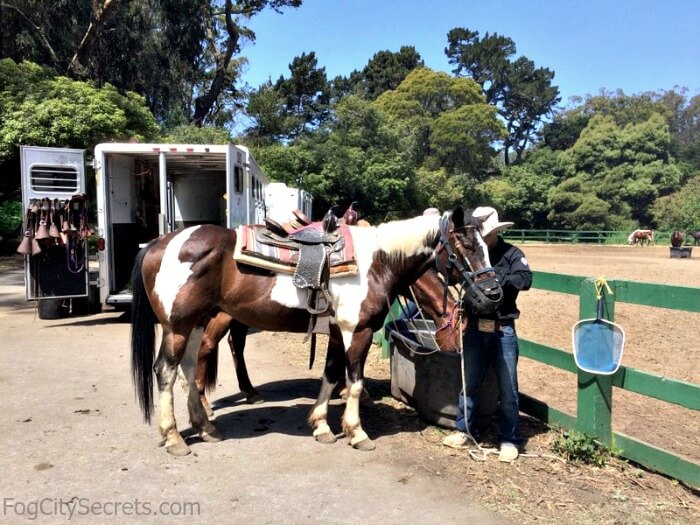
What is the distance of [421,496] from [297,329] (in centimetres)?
162

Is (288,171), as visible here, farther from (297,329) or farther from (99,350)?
(297,329)

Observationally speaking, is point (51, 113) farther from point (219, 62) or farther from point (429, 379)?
point (429, 379)

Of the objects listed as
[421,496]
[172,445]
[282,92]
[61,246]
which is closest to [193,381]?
[172,445]

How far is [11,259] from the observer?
2247 cm

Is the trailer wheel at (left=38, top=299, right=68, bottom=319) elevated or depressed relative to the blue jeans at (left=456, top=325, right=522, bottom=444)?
depressed

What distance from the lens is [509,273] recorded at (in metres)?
3.89

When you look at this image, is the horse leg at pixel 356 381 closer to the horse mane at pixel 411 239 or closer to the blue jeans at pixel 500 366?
the horse mane at pixel 411 239

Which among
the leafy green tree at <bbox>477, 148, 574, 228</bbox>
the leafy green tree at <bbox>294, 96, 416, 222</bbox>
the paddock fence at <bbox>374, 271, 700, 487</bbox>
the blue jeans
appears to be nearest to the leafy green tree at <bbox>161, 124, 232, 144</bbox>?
the leafy green tree at <bbox>294, 96, 416, 222</bbox>

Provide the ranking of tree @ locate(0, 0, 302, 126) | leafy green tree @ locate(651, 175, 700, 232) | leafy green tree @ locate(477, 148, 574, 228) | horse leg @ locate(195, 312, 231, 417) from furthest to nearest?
leafy green tree @ locate(477, 148, 574, 228), leafy green tree @ locate(651, 175, 700, 232), tree @ locate(0, 0, 302, 126), horse leg @ locate(195, 312, 231, 417)

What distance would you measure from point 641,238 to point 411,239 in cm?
4069

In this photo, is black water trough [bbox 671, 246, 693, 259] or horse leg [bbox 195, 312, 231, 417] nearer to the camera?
horse leg [bbox 195, 312, 231, 417]

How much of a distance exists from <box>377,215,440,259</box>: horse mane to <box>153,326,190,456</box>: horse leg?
5.72ft

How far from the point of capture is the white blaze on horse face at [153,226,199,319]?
13.0 feet

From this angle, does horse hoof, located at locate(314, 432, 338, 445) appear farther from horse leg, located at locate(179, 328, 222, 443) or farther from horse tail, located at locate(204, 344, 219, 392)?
horse tail, located at locate(204, 344, 219, 392)
